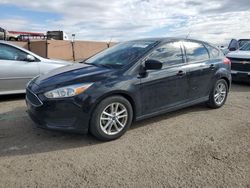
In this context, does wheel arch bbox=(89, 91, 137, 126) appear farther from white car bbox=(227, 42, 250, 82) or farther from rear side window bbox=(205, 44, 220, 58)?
white car bbox=(227, 42, 250, 82)

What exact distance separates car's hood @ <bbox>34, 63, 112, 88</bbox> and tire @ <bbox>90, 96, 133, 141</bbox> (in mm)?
413

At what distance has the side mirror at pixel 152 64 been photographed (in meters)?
4.66

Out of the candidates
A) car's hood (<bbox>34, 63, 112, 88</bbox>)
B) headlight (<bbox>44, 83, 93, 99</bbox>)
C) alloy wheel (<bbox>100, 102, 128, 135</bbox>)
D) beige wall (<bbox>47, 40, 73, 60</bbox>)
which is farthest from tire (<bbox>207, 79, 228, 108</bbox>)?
beige wall (<bbox>47, 40, 73, 60</bbox>)

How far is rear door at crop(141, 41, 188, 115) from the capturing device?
15.8 ft

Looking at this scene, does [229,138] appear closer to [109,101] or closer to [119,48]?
[109,101]

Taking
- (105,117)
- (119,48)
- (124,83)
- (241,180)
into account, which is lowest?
(241,180)

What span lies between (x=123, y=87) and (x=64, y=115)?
972 millimetres

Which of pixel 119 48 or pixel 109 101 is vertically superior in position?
pixel 119 48

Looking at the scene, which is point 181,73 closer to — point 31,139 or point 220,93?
point 220,93

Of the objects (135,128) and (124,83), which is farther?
(135,128)

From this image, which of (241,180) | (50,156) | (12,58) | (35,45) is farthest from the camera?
(35,45)

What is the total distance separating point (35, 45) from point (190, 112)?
57.8ft

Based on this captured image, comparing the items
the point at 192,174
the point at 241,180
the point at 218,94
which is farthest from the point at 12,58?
the point at 241,180

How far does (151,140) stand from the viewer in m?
4.45
